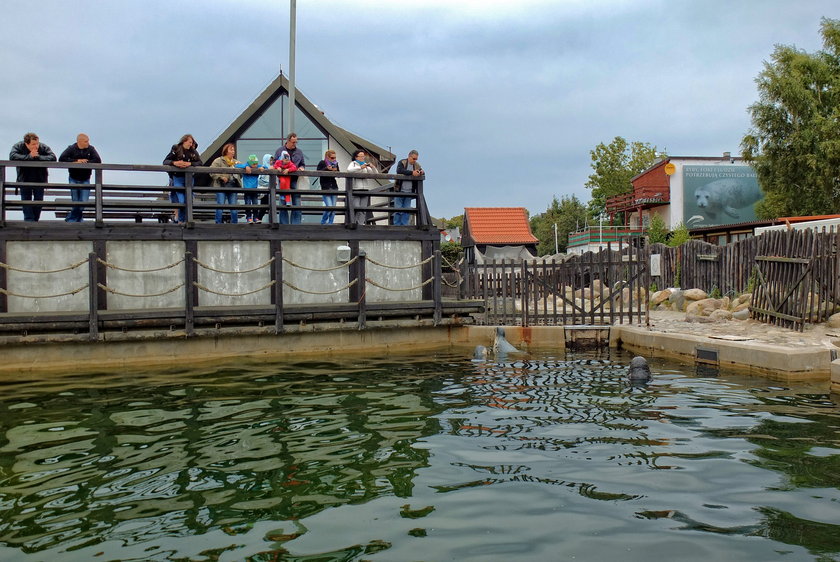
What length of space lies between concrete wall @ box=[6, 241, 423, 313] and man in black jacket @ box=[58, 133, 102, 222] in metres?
0.87

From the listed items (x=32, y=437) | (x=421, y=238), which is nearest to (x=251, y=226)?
(x=421, y=238)

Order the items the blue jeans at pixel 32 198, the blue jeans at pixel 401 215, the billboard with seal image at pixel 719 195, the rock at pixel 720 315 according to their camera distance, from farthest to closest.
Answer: the billboard with seal image at pixel 719 195
the rock at pixel 720 315
the blue jeans at pixel 401 215
the blue jeans at pixel 32 198

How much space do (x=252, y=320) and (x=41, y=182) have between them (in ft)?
14.3

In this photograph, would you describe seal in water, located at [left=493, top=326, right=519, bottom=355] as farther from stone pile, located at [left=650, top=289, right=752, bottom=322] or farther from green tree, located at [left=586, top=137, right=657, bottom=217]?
green tree, located at [left=586, top=137, right=657, bottom=217]

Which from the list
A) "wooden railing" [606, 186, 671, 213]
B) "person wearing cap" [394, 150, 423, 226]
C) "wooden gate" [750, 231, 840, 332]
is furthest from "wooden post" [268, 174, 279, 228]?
"wooden railing" [606, 186, 671, 213]

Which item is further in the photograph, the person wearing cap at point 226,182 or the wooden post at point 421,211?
the wooden post at point 421,211

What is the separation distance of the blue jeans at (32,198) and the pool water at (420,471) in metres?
3.52

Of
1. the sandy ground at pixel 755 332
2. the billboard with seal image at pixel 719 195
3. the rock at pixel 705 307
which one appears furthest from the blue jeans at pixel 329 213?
the billboard with seal image at pixel 719 195

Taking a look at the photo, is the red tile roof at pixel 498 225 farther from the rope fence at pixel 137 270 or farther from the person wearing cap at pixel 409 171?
the rope fence at pixel 137 270

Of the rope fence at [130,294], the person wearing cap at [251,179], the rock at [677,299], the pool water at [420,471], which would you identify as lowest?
the pool water at [420,471]

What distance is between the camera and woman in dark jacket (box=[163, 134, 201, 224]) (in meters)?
13.0

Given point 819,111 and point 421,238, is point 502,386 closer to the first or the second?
point 421,238

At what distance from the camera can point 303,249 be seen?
13.8 meters

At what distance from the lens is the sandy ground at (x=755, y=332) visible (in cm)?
1177
